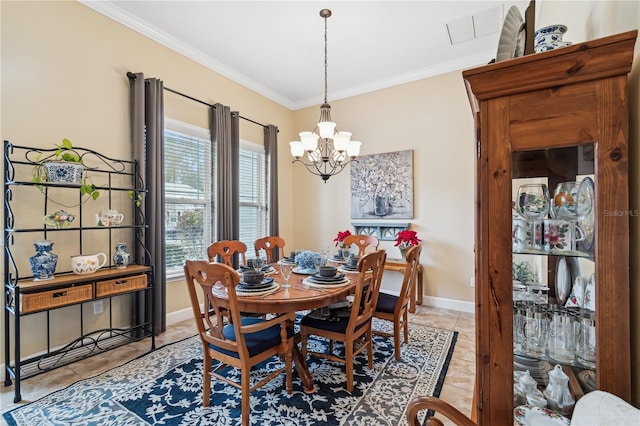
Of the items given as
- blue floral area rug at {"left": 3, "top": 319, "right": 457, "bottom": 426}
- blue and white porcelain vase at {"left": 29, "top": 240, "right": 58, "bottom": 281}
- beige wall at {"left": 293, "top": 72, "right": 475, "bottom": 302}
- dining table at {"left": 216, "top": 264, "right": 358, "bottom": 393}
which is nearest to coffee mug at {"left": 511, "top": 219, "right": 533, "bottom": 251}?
dining table at {"left": 216, "top": 264, "right": 358, "bottom": 393}

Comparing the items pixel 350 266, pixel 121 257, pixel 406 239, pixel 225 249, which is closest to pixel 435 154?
pixel 406 239

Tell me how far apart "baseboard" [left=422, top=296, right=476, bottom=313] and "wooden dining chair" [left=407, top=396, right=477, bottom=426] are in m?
3.20

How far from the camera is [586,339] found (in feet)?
2.99

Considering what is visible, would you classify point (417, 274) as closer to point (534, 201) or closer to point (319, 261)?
point (319, 261)

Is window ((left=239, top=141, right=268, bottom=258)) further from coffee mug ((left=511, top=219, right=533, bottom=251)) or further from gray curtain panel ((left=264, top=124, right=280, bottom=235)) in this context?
coffee mug ((left=511, top=219, right=533, bottom=251))

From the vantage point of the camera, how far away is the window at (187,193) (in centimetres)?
343

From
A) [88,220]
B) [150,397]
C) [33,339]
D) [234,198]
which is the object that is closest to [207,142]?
[234,198]

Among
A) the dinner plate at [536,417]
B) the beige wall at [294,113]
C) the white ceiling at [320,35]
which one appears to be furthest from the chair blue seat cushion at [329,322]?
the white ceiling at [320,35]

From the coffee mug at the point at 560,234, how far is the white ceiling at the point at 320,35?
2.66 metres

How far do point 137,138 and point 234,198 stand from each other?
4.35ft

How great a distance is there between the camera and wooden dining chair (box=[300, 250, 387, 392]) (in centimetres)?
203

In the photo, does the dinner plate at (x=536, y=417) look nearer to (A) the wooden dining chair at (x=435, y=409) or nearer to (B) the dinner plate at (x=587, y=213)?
(A) the wooden dining chair at (x=435, y=409)

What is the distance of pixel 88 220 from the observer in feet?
8.98

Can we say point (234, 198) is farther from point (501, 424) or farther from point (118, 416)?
point (501, 424)
